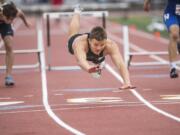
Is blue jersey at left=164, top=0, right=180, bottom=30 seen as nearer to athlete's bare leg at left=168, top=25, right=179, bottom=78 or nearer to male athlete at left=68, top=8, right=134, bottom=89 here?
athlete's bare leg at left=168, top=25, right=179, bottom=78

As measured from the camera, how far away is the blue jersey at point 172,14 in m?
12.5

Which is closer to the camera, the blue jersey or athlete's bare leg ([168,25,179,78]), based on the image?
athlete's bare leg ([168,25,179,78])

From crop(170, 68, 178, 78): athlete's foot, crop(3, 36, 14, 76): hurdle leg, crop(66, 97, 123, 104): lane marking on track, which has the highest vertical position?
crop(3, 36, 14, 76): hurdle leg

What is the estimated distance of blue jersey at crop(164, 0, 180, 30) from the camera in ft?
41.0

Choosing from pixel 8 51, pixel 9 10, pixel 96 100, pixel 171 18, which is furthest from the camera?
pixel 8 51

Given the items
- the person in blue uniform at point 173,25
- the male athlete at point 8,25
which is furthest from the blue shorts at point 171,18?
the male athlete at point 8,25

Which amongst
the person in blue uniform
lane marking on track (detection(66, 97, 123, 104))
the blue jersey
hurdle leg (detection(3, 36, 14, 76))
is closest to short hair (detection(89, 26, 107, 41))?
lane marking on track (detection(66, 97, 123, 104))

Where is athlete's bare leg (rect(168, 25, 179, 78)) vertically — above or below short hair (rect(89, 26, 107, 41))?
below

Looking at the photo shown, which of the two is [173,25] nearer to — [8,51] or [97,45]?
[97,45]

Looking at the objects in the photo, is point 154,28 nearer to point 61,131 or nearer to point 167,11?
point 167,11

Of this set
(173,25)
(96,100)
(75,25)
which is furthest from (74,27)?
(173,25)

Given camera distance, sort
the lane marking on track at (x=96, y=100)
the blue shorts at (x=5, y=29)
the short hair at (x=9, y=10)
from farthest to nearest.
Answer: the blue shorts at (x=5, y=29) → the short hair at (x=9, y=10) → the lane marking on track at (x=96, y=100)

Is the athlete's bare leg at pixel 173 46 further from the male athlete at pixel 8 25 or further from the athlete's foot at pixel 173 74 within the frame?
the male athlete at pixel 8 25

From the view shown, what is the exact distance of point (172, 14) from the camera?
12.6 meters
